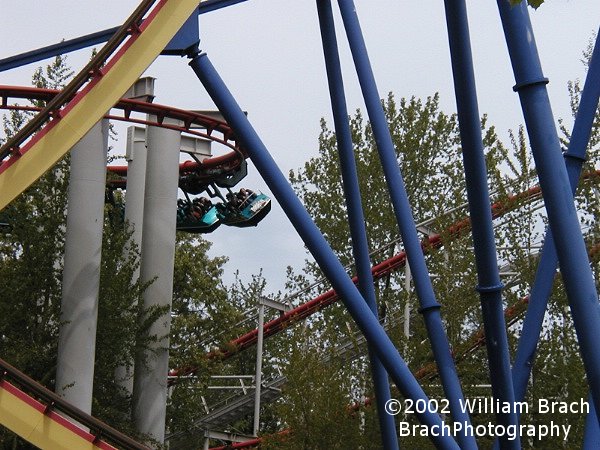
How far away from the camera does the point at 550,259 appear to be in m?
7.95

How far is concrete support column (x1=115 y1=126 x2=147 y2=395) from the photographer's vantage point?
57.6 feet

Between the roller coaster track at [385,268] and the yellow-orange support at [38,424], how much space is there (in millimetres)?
6083

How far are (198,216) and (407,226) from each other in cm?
1056

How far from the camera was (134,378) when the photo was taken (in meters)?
16.4

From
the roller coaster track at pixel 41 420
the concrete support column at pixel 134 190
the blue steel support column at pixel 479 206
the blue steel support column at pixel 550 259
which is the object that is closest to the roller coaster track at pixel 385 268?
the concrete support column at pixel 134 190

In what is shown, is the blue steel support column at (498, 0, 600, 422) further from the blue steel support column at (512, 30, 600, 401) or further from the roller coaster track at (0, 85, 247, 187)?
the roller coaster track at (0, 85, 247, 187)

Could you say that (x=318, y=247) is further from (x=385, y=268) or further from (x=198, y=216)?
(x=385, y=268)

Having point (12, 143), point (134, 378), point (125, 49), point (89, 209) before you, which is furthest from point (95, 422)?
point (134, 378)

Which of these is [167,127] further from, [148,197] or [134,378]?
[134,378]

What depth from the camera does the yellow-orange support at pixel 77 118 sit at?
11.0 metres

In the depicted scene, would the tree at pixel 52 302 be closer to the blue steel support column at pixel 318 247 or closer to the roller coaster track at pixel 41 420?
the roller coaster track at pixel 41 420

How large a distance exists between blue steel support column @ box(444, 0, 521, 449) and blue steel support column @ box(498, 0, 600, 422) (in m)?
0.31

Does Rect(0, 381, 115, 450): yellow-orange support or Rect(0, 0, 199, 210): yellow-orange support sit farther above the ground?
Rect(0, 0, 199, 210): yellow-orange support

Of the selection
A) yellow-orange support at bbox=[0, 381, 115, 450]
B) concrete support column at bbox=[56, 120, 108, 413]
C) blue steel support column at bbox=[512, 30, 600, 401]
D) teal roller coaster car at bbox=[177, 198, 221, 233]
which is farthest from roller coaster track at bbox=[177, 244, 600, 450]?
blue steel support column at bbox=[512, 30, 600, 401]
